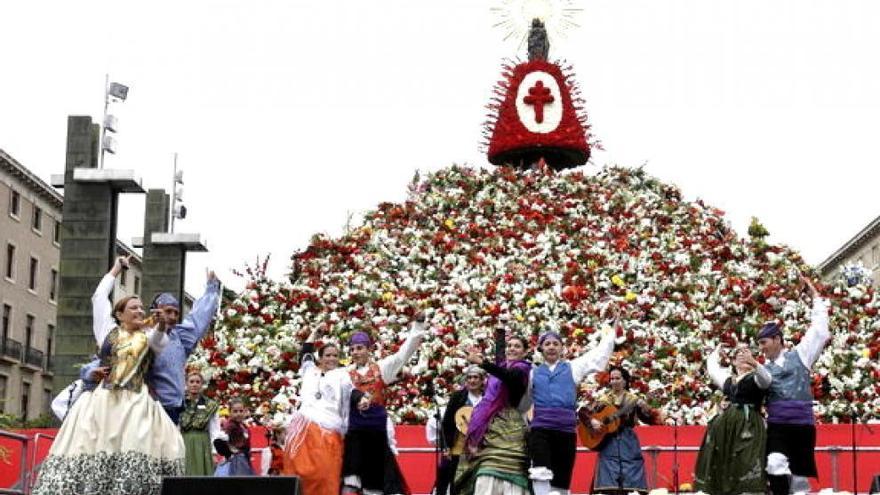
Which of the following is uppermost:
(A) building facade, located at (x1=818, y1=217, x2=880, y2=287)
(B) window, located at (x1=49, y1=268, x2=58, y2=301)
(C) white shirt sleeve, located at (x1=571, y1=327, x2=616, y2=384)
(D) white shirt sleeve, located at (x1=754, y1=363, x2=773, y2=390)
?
(A) building facade, located at (x1=818, y1=217, x2=880, y2=287)

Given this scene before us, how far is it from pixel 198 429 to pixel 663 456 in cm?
547

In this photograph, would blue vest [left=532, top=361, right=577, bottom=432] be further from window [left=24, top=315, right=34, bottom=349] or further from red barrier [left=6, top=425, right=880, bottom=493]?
window [left=24, top=315, right=34, bottom=349]

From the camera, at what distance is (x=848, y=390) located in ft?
60.7

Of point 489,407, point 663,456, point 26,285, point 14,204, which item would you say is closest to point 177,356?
point 489,407

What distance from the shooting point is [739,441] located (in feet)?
38.4

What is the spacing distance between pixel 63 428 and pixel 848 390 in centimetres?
1214

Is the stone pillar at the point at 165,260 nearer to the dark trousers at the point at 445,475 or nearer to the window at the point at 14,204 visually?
the dark trousers at the point at 445,475

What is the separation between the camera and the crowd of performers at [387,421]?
9633 mm

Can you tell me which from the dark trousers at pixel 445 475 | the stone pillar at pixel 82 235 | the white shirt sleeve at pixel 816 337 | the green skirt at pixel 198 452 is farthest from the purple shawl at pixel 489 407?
the stone pillar at pixel 82 235

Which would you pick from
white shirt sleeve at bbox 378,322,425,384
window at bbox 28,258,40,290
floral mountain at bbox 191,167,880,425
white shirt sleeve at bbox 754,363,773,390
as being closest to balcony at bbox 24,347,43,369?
window at bbox 28,258,40,290

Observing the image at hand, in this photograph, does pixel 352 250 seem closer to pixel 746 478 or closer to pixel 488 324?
pixel 488 324

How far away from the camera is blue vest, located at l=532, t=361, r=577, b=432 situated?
11180 mm

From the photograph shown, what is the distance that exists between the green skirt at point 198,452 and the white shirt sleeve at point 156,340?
2672 mm

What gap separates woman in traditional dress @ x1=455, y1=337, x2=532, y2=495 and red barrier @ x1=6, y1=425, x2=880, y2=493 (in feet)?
12.6
